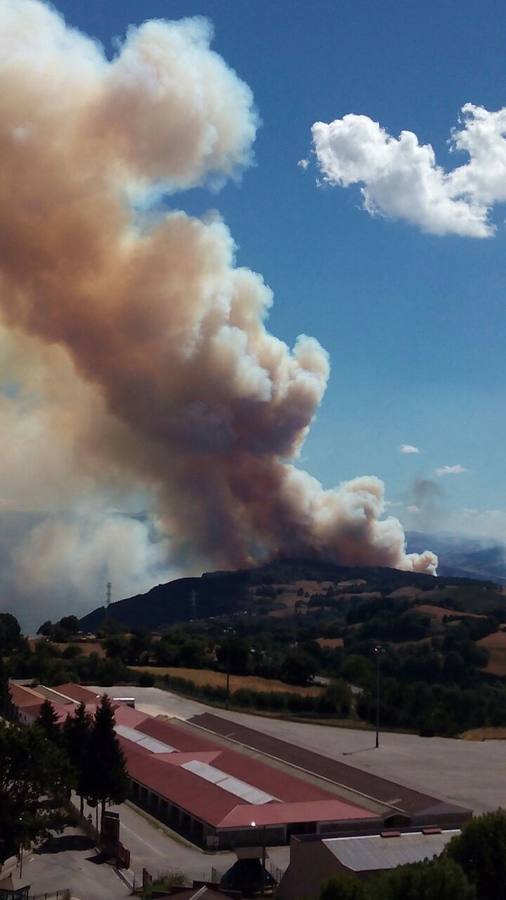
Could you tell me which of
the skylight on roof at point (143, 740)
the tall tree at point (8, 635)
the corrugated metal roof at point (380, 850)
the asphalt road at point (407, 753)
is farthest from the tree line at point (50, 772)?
the tall tree at point (8, 635)

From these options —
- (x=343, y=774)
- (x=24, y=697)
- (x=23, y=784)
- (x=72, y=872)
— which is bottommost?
(x=72, y=872)

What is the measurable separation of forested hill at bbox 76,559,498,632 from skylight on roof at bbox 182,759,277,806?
Answer: 108 meters

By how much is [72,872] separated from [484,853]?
1496 cm

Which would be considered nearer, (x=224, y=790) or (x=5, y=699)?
(x=224, y=790)

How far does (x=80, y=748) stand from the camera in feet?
125

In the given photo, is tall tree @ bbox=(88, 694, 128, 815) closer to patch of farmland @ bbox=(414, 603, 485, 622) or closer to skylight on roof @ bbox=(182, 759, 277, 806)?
skylight on roof @ bbox=(182, 759, 277, 806)

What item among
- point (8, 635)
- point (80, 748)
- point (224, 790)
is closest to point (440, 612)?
point (8, 635)

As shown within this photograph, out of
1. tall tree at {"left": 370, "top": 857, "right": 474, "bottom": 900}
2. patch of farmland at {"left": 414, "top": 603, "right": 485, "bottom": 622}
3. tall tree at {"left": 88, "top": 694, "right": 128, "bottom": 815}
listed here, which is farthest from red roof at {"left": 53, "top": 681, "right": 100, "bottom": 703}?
patch of farmland at {"left": 414, "top": 603, "right": 485, "bottom": 622}

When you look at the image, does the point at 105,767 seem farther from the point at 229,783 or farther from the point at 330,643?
the point at 330,643

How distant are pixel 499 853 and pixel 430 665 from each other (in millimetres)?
76148

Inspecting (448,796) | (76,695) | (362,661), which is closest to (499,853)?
(448,796)

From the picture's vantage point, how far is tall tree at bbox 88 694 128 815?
37.3 m

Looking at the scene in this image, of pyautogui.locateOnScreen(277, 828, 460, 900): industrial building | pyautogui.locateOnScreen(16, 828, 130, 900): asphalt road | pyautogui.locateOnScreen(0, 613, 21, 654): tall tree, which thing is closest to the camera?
pyautogui.locateOnScreen(277, 828, 460, 900): industrial building

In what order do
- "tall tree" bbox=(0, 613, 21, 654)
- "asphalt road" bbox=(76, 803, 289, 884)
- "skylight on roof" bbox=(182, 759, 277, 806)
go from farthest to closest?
"tall tree" bbox=(0, 613, 21, 654) < "skylight on roof" bbox=(182, 759, 277, 806) < "asphalt road" bbox=(76, 803, 289, 884)
